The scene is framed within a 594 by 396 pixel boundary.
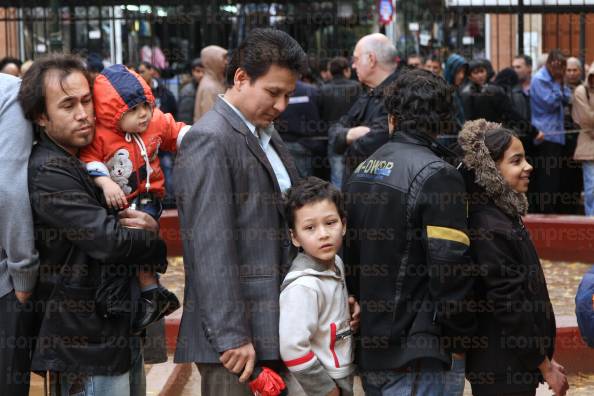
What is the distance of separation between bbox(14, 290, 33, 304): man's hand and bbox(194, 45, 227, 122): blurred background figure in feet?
25.0

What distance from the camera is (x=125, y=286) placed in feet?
13.4

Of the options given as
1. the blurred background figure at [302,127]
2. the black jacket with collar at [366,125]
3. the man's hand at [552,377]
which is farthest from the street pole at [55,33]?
the man's hand at [552,377]

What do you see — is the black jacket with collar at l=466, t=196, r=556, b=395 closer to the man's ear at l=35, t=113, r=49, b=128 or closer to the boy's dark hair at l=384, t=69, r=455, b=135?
the boy's dark hair at l=384, t=69, r=455, b=135

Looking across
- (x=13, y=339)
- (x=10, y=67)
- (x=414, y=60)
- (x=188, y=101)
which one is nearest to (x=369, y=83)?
(x=13, y=339)

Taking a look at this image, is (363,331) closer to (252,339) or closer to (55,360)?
(252,339)

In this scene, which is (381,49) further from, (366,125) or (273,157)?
(273,157)

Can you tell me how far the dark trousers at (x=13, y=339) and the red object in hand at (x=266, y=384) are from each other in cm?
92

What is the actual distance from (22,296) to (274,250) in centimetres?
97

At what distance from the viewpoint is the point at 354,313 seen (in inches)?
167

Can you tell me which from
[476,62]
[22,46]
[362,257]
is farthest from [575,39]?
[362,257]

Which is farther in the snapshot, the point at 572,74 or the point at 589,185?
the point at 572,74

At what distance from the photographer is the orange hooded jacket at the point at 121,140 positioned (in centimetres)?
416

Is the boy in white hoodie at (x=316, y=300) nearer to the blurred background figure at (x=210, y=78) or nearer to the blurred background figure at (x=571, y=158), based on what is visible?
the blurred background figure at (x=210, y=78)

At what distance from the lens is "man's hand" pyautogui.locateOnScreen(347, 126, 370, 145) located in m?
6.97
